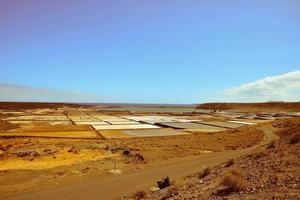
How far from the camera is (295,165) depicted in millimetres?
10867

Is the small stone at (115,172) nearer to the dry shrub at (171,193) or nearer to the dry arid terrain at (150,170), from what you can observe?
the dry arid terrain at (150,170)

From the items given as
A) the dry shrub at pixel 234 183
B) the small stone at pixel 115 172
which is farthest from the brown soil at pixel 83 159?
the dry shrub at pixel 234 183

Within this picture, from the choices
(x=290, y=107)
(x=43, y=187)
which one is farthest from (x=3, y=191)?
(x=290, y=107)

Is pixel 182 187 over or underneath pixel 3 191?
over

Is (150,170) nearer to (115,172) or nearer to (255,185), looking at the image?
(115,172)

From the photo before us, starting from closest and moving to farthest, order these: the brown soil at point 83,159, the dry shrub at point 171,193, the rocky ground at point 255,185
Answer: the rocky ground at point 255,185 < the dry shrub at point 171,193 < the brown soil at point 83,159

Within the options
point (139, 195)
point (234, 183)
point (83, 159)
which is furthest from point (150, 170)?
point (234, 183)

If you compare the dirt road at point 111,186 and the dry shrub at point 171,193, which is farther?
the dirt road at point 111,186

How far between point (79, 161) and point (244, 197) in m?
14.1

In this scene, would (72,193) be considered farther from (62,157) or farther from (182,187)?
(62,157)

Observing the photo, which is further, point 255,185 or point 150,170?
point 150,170

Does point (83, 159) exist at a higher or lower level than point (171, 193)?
lower

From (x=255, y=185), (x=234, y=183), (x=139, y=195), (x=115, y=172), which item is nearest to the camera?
(x=255, y=185)

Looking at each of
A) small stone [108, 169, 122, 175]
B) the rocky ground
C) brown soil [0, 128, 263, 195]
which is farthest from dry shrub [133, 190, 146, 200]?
brown soil [0, 128, 263, 195]
